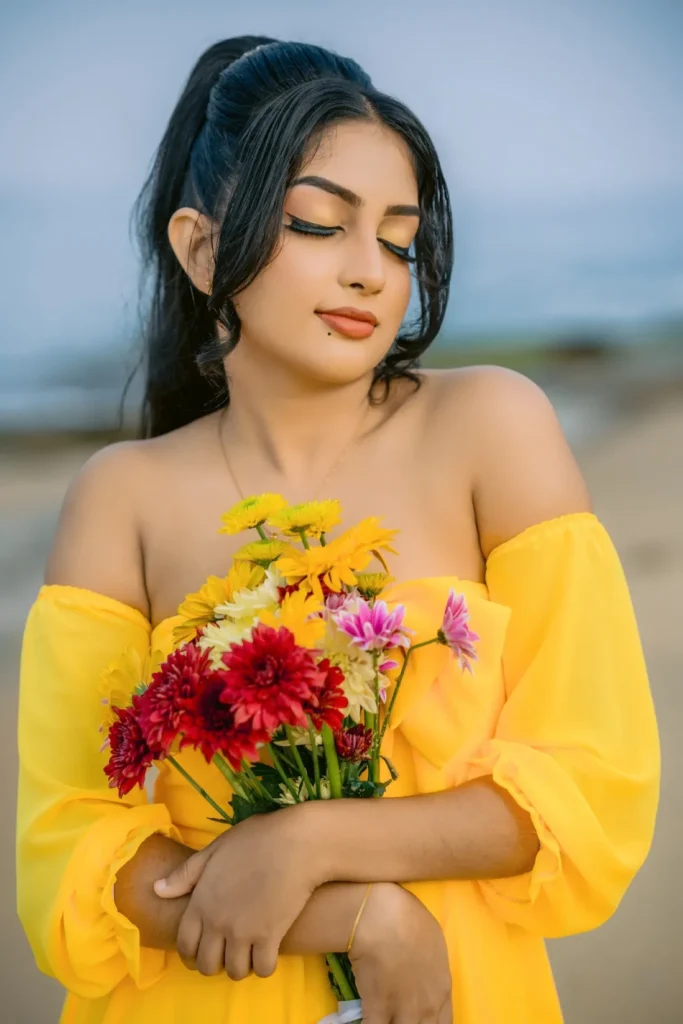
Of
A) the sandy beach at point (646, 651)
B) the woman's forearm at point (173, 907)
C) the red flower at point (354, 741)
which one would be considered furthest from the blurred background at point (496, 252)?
the red flower at point (354, 741)

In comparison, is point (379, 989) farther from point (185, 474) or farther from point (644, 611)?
point (644, 611)

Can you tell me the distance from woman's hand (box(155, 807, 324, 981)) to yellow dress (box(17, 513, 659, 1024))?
0.30ft

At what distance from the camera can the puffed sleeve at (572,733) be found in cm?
116

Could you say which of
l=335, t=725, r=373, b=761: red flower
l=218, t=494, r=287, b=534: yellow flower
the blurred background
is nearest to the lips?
l=218, t=494, r=287, b=534: yellow flower

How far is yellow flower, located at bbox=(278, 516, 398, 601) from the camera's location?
3.51 ft

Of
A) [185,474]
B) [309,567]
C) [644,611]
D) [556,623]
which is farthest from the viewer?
[644,611]

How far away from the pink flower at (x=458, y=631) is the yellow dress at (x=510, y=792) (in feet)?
0.37

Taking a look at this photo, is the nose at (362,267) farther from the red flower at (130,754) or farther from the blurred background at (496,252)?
the blurred background at (496,252)

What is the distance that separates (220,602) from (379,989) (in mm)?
402

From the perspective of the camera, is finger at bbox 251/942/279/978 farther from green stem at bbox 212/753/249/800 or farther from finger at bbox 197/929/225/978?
green stem at bbox 212/753/249/800

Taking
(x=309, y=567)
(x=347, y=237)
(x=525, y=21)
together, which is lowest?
(x=309, y=567)

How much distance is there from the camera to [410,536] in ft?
4.33

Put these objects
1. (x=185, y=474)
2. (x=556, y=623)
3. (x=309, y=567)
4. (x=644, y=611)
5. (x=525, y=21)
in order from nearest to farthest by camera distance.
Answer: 1. (x=309, y=567)
2. (x=556, y=623)
3. (x=185, y=474)
4. (x=525, y=21)
5. (x=644, y=611)

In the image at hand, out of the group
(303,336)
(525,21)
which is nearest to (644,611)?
(525,21)
